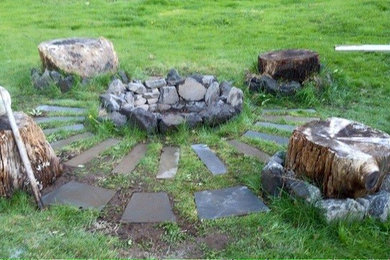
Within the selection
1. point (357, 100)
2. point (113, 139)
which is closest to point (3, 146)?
point (113, 139)

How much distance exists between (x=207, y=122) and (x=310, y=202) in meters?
1.92

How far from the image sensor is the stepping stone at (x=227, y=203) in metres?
3.46

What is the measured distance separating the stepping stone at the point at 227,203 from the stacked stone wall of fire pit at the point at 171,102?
4.23 ft

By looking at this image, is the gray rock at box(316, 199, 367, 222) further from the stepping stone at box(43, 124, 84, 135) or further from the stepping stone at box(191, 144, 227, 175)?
the stepping stone at box(43, 124, 84, 135)

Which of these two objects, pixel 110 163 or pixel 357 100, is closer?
pixel 110 163

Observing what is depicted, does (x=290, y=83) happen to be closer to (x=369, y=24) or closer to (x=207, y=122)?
(x=207, y=122)

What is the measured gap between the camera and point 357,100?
596 cm

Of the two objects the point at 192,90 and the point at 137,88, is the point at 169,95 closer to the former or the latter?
the point at 192,90

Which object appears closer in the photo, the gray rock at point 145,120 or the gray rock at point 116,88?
the gray rock at point 145,120

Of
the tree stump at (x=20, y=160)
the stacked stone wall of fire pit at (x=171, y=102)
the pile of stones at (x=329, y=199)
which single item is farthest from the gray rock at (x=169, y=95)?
the pile of stones at (x=329, y=199)

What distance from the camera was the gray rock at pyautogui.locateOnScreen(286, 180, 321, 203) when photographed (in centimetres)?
330

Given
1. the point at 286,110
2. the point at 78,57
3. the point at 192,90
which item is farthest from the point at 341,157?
the point at 78,57

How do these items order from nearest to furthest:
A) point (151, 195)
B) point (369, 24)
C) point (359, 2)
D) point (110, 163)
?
1. point (151, 195)
2. point (110, 163)
3. point (369, 24)
4. point (359, 2)

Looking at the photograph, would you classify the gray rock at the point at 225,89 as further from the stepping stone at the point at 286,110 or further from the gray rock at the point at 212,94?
the stepping stone at the point at 286,110
